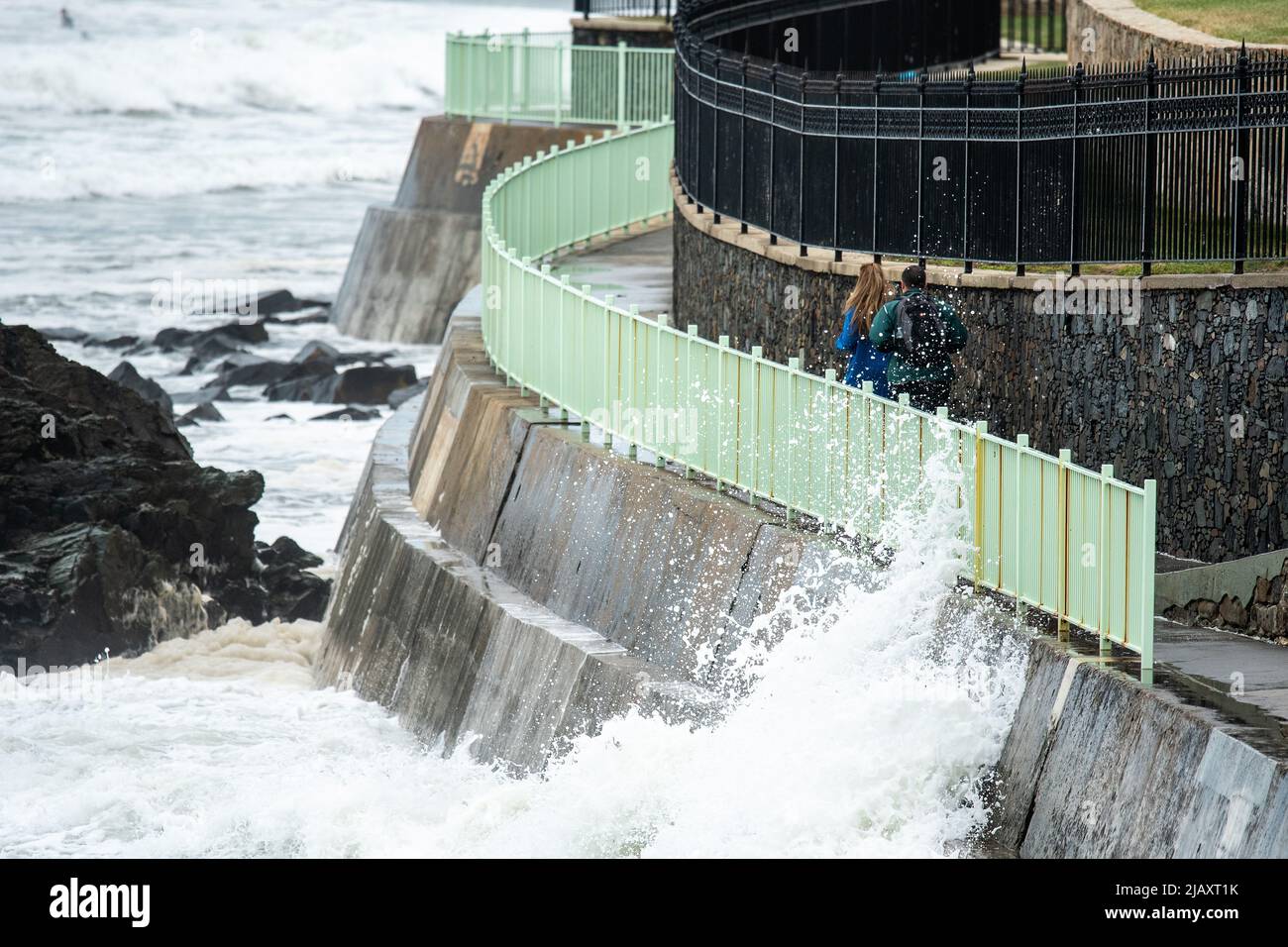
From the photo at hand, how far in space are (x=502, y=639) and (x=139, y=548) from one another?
5.85 meters

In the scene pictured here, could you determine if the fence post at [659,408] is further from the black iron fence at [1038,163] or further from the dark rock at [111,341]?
the dark rock at [111,341]

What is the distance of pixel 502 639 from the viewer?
14.2m

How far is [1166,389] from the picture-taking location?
13062 millimetres

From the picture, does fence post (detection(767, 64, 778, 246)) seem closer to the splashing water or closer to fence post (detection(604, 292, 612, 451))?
fence post (detection(604, 292, 612, 451))

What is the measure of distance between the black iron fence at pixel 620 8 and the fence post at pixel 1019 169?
75.9ft

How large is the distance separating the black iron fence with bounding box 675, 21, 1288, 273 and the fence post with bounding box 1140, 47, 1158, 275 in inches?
0.4

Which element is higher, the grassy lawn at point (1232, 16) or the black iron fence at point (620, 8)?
the grassy lawn at point (1232, 16)

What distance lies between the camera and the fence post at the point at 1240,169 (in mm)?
13195

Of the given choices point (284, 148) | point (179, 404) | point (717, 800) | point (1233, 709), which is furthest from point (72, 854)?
point (284, 148)

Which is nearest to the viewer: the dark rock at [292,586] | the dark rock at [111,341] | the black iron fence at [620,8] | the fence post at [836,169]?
the fence post at [836,169]

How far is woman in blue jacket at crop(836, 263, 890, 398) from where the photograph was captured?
13.4m

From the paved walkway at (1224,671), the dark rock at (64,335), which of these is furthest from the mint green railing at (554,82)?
the paved walkway at (1224,671)

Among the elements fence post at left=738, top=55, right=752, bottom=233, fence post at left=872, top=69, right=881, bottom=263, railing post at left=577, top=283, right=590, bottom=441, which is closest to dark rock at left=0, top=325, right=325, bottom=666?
fence post at left=738, top=55, right=752, bottom=233

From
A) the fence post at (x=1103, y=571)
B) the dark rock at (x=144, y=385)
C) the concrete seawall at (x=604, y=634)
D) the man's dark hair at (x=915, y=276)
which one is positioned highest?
the man's dark hair at (x=915, y=276)
